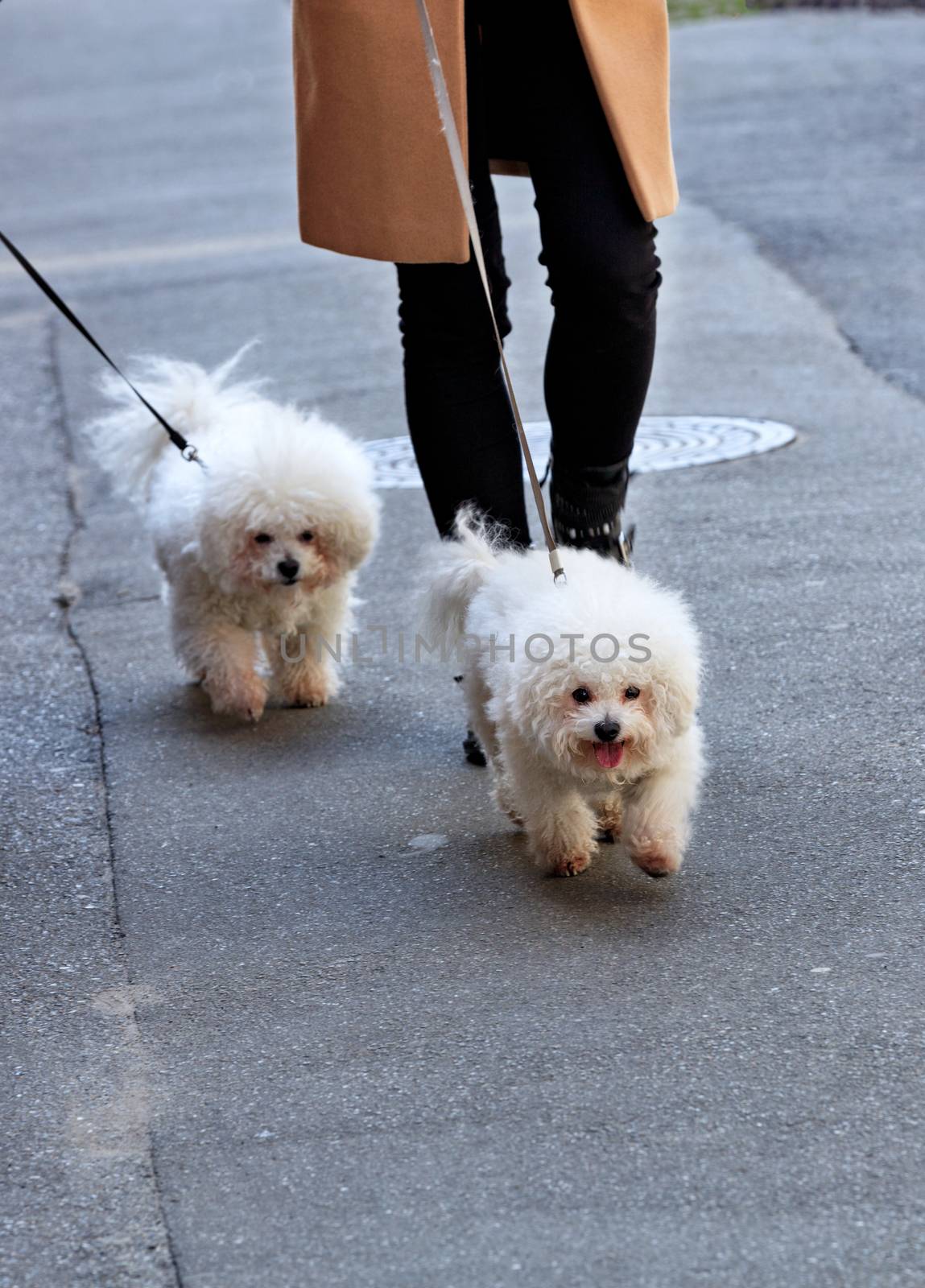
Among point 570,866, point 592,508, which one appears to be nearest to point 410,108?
point 592,508

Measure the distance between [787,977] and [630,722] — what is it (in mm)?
479

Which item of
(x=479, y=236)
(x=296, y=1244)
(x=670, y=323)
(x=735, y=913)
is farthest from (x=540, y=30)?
(x=670, y=323)

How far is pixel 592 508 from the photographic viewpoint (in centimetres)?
345

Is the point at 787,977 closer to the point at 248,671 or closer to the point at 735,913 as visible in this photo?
the point at 735,913

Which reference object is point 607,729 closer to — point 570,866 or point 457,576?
point 570,866

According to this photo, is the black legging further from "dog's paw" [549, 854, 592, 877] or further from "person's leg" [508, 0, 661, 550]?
"dog's paw" [549, 854, 592, 877]

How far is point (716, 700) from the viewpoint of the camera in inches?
152

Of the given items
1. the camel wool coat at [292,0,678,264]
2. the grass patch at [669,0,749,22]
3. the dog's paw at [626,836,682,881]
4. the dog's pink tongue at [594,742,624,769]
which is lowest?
the grass patch at [669,0,749,22]

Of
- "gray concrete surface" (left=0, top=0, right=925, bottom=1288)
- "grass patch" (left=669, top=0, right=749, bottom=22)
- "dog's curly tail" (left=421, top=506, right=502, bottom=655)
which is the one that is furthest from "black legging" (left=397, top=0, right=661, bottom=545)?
"grass patch" (left=669, top=0, right=749, bottom=22)

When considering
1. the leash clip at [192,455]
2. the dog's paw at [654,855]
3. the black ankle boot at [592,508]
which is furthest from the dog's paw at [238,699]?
the dog's paw at [654,855]

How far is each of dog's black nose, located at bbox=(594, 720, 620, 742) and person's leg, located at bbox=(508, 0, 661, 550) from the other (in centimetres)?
65

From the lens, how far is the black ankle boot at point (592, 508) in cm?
345

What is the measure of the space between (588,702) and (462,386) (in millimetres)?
856

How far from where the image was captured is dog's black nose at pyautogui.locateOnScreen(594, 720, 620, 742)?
288 centimetres
